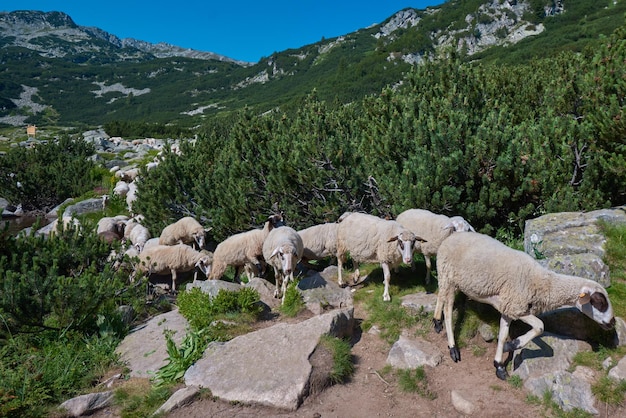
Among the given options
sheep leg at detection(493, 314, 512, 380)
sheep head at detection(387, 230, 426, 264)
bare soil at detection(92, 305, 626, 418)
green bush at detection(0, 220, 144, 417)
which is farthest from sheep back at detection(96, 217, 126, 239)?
sheep leg at detection(493, 314, 512, 380)

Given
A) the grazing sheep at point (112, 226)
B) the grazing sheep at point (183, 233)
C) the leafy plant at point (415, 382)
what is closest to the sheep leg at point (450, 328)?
the leafy plant at point (415, 382)

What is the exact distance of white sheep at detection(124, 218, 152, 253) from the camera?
17.6 meters

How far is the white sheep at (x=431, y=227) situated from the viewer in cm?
854

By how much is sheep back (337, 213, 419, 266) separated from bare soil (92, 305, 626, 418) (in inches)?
104

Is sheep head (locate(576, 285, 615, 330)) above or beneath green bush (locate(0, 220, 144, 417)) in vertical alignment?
beneath

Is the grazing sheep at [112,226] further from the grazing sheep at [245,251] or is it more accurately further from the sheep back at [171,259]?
the grazing sheep at [245,251]

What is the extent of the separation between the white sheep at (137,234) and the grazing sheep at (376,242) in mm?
10928

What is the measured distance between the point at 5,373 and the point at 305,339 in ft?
16.5

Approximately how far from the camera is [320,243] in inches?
436

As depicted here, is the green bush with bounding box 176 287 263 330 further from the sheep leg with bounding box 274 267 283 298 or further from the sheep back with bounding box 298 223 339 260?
the sheep back with bounding box 298 223 339 260

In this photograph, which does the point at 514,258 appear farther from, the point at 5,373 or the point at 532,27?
the point at 532,27

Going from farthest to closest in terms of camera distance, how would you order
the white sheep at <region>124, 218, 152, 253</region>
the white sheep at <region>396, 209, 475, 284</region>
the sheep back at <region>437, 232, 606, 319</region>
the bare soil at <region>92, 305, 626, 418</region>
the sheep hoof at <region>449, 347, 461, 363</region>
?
the white sheep at <region>124, 218, 152, 253</region>
the white sheep at <region>396, 209, 475, 284</region>
the sheep hoof at <region>449, 347, 461, 363</region>
the sheep back at <region>437, 232, 606, 319</region>
the bare soil at <region>92, 305, 626, 418</region>

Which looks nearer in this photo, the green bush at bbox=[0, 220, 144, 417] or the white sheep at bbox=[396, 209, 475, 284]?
the green bush at bbox=[0, 220, 144, 417]

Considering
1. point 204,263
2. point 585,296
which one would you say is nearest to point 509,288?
point 585,296
